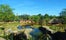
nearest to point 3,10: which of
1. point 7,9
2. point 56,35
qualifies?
point 7,9

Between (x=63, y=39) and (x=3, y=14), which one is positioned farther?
(x=3, y=14)

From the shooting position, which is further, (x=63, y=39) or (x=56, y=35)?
(x=56, y=35)

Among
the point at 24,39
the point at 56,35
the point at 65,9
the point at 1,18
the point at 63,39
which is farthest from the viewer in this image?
the point at 1,18

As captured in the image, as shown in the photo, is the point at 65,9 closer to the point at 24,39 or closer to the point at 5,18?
the point at 5,18

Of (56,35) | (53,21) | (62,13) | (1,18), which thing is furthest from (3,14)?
(56,35)

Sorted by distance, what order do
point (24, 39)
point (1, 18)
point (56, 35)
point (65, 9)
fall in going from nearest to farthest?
point (24, 39), point (56, 35), point (65, 9), point (1, 18)

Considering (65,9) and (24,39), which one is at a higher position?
(65,9)

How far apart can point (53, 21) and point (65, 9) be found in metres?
20.1

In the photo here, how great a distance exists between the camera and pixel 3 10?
8025cm

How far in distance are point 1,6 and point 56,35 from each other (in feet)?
189

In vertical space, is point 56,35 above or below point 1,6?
below

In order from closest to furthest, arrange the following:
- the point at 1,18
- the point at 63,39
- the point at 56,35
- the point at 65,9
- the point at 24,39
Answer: the point at 24,39
the point at 63,39
the point at 56,35
the point at 65,9
the point at 1,18

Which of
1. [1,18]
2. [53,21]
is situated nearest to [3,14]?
[1,18]

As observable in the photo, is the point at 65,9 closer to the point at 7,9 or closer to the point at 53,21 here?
the point at 53,21
